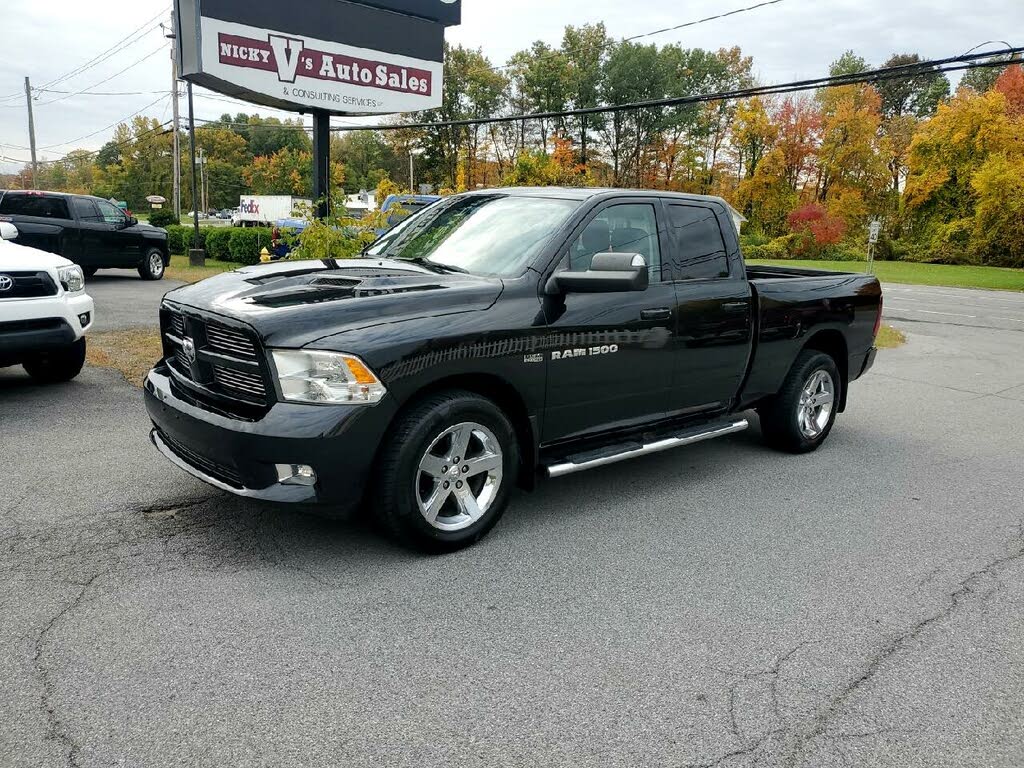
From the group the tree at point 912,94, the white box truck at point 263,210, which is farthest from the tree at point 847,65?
the white box truck at point 263,210

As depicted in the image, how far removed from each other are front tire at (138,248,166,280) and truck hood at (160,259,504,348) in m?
15.8

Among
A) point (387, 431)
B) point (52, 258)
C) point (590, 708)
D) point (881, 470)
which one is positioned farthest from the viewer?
point (52, 258)

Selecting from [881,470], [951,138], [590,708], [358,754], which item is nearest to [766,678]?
[590,708]

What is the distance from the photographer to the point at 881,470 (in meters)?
5.96

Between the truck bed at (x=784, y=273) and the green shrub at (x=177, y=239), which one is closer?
the truck bed at (x=784, y=273)

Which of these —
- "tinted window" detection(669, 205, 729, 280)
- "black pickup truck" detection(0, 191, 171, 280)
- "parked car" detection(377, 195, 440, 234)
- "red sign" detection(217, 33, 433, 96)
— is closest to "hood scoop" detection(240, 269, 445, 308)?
"parked car" detection(377, 195, 440, 234)

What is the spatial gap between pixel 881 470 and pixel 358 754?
472 centimetres

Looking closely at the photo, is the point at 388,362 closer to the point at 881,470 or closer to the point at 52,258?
the point at 881,470

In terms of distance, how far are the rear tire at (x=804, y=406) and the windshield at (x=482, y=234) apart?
2457 millimetres

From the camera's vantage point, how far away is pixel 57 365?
7.61 metres

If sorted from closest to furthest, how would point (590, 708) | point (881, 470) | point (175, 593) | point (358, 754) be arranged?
1. point (358, 754)
2. point (590, 708)
3. point (175, 593)
4. point (881, 470)

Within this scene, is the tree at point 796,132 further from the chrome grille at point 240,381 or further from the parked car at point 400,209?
the chrome grille at point 240,381

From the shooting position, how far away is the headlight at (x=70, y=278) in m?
7.05

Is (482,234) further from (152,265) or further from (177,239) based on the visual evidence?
(177,239)
